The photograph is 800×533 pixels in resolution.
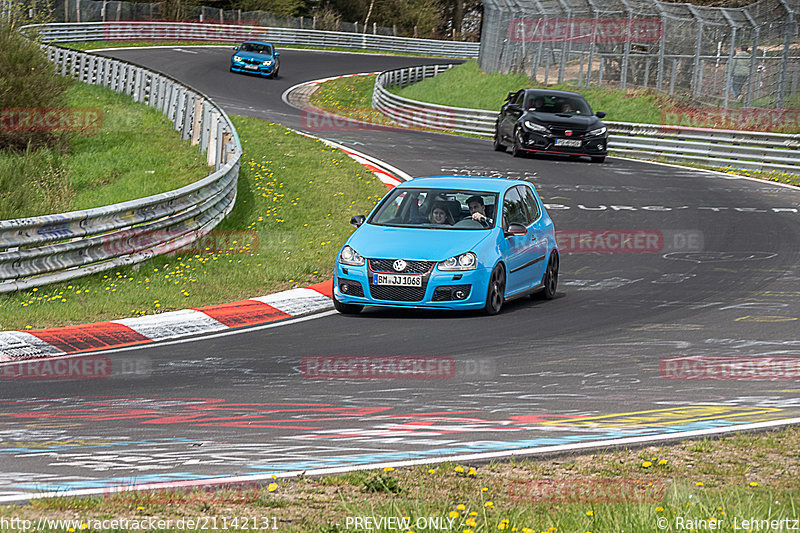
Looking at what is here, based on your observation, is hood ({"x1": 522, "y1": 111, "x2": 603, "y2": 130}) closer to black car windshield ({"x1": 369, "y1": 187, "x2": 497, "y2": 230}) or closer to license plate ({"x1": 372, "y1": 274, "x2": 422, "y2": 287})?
black car windshield ({"x1": 369, "y1": 187, "x2": 497, "y2": 230})

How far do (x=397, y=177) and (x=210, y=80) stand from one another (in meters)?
26.1

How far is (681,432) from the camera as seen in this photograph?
6773mm

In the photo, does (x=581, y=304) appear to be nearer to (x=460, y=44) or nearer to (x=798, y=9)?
(x=798, y=9)

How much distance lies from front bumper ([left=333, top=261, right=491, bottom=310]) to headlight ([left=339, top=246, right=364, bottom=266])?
99 mm

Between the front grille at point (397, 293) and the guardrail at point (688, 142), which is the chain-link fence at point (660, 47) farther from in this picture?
the front grille at point (397, 293)

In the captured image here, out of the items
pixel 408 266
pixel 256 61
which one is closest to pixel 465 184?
pixel 408 266

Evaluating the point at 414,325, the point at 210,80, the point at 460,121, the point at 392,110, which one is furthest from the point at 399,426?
the point at 210,80

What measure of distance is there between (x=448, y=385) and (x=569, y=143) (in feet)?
65.0

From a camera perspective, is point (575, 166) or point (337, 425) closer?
point (337, 425)

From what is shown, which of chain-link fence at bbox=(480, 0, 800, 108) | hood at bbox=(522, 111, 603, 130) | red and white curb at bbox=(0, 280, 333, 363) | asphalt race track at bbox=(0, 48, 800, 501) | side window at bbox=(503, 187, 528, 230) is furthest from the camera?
chain-link fence at bbox=(480, 0, 800, 108)

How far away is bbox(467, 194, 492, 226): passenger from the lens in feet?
41.6

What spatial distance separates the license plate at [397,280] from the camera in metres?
11.8

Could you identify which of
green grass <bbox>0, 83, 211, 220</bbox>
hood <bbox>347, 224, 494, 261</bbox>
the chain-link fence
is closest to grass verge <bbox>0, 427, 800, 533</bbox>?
hood <bbox>347, 224, 494, 261</bbox>

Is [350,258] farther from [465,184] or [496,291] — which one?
[465,184]
